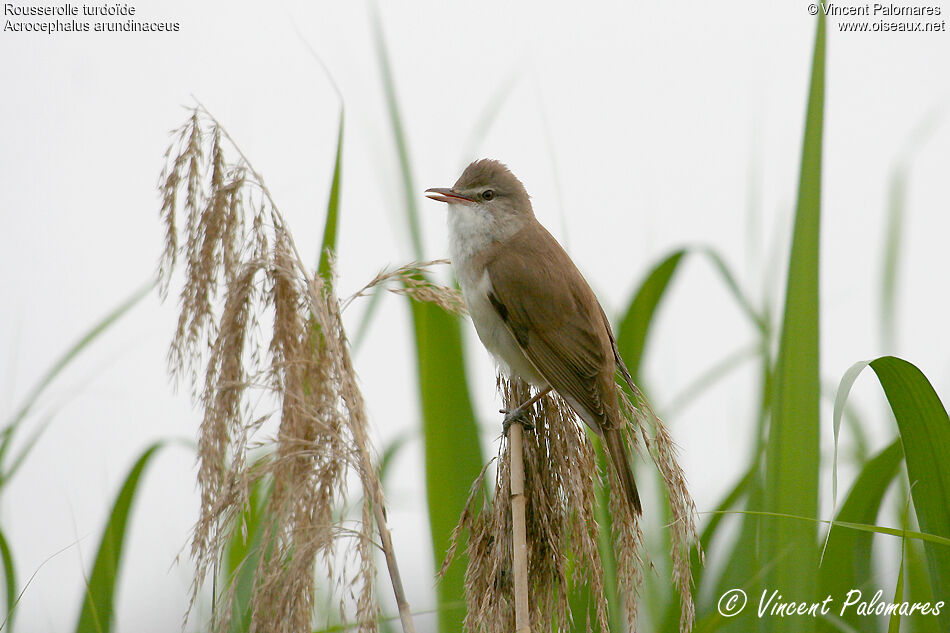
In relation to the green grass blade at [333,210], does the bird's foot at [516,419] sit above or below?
below

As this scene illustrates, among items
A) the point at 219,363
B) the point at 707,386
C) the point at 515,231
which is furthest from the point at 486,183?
the point at 219,363

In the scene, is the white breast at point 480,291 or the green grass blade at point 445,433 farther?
the white breast at point 480,291

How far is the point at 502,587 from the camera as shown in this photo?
4.90 feet

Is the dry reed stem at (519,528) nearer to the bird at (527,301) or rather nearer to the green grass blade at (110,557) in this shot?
the bird at (527,301)

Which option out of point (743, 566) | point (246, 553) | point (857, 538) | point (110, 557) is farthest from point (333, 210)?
point (857, 538)

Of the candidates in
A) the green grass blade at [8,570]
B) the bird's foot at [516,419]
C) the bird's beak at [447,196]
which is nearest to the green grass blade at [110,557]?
the green grass blade at [8,570]

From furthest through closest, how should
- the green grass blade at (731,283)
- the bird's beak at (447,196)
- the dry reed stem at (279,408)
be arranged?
the bird's beak at (447,196)
the green grass blade at (731,283)
the dry reed stem at (279,408)

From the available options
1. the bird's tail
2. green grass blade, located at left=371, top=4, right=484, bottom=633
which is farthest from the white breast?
the bird's tail

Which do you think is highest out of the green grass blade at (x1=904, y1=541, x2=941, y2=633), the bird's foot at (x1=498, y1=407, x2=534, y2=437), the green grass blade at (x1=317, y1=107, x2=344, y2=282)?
the green grass blade at (x1=317, y1=107, x2=344, y2=282)

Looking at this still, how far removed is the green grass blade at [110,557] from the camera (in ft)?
5.85

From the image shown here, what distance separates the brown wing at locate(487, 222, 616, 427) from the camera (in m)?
1.91

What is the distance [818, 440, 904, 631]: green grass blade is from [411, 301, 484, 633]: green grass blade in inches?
29.4

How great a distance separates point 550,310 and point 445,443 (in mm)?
465

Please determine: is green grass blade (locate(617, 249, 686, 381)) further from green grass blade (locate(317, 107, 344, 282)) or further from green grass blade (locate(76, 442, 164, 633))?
green grass blade (locate(76, 442, 164, 633))
